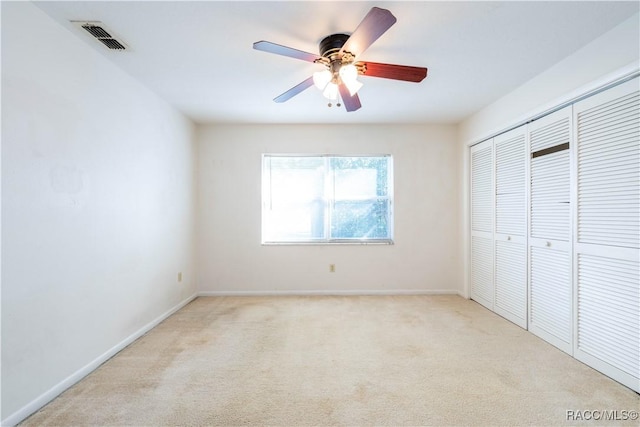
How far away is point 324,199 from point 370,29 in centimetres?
275

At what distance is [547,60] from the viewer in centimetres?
233

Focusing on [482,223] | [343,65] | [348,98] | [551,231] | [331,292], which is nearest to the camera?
[343,65]

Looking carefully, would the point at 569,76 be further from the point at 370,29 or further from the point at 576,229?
the point at 370,29

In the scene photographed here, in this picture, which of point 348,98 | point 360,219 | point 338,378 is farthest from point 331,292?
point 348,98

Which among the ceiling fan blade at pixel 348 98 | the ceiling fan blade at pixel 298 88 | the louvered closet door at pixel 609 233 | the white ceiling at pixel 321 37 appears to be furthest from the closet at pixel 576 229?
the ceiling fan blade at pixel 298 88

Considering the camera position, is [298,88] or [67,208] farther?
[298,88]

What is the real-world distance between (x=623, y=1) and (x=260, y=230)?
3.82 metres

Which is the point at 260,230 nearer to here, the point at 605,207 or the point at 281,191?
the point at 281,191

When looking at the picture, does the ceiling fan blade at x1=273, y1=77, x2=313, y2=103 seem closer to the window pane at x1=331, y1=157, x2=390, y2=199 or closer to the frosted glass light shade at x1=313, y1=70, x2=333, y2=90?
the frosted glass light shade at x1=313, y1=70, x2=333, y2=90

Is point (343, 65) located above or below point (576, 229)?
above

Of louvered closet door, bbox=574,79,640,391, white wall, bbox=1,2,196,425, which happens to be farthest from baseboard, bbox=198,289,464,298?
louvered closet door, bbox=574,79,640,391

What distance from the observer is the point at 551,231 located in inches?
99.5

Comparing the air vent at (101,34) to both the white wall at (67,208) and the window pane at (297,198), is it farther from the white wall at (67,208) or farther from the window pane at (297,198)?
the window pane at (297,198)

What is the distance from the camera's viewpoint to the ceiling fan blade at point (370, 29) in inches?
54.0
